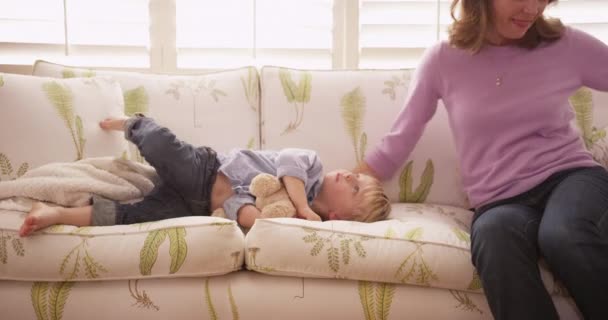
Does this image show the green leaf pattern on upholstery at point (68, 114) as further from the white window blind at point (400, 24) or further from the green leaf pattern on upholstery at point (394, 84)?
the white window blind at point (400, 24)

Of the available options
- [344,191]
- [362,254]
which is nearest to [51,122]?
[344,191]

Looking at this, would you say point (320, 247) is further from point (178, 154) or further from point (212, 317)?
point (178, 154)

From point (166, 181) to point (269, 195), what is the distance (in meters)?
0.30

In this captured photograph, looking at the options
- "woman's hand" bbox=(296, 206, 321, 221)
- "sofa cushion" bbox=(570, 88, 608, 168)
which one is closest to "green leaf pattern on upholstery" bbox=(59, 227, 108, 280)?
"woman's hand" bbox=(296, 206, 321, 221)

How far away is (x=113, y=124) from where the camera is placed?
1640 millimetres

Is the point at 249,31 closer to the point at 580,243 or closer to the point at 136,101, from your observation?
the point at 136,101

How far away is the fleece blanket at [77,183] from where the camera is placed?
1423 mm

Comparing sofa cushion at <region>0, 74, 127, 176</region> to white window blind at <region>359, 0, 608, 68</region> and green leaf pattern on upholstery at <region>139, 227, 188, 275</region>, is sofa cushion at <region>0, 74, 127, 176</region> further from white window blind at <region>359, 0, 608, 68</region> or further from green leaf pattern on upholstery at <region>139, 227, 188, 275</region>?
white window blind at <region>359, 0, 608, 68</region>

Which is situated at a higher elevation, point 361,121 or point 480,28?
point 480,28

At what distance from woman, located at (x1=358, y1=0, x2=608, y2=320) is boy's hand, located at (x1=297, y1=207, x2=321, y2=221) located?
1.18 feet

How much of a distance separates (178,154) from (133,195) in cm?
19

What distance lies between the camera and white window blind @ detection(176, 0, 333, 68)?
2244mm

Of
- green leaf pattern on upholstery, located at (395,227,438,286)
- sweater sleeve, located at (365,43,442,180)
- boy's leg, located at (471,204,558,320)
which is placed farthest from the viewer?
sweater sleeve, located at (365,43,442,180)

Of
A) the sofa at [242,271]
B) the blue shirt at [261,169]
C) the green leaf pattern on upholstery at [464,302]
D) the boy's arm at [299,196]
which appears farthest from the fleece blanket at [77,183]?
the green leaf pattern on upholstery at [464,302]
